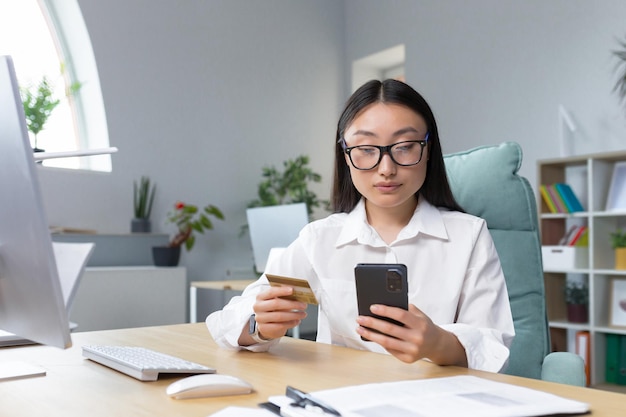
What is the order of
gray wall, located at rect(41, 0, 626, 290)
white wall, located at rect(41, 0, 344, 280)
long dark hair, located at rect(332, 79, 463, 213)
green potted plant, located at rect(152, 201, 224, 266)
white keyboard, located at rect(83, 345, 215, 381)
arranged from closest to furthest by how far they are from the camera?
white keyboard, located at rect(83, 345, 215, 381) < long dark hair, located at rect(332, 79, 463, 213) < gray wall, located at rect(41, 0, 626, 290) < green potted plant, located at rect(152, 201, 224, 266) < white wall, located at rect(41, 0, 344, 280)

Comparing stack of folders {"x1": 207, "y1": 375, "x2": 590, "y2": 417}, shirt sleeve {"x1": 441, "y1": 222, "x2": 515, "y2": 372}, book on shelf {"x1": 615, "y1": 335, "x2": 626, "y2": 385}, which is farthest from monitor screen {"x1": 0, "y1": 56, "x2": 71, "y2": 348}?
book on shelf {"x1": 615, "y1": 335, "x2": 626, "y2": 385}

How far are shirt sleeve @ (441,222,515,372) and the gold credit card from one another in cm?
25

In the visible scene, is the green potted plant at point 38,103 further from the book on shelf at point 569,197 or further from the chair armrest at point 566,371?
the chair armrest at point 566,371

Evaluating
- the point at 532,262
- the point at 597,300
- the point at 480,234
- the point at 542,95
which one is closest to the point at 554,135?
the point at 542,95

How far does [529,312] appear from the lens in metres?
1.58

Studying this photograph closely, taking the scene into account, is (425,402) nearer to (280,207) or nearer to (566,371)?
(566,371)

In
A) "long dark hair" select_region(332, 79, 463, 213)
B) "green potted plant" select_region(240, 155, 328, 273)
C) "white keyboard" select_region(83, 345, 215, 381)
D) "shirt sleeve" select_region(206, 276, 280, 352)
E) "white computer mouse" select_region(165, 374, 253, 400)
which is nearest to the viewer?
"white computer mouse" select_region(165, 374, 253, 400)

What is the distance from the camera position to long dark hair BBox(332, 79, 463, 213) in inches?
54.7

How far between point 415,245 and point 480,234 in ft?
0.46

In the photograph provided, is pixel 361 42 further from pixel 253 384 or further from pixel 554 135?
pixel 253 384

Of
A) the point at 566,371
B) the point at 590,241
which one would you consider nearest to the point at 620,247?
the point at 590,241

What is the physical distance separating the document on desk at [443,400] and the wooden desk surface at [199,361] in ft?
0.18

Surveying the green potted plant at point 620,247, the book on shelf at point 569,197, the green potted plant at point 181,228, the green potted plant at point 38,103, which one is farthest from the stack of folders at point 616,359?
the green potted plant at point 38,103

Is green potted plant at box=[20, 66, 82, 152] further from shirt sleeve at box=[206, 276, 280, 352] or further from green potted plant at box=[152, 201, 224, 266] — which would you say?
shirt sleeve at box=[206, 276, 280, 352]
